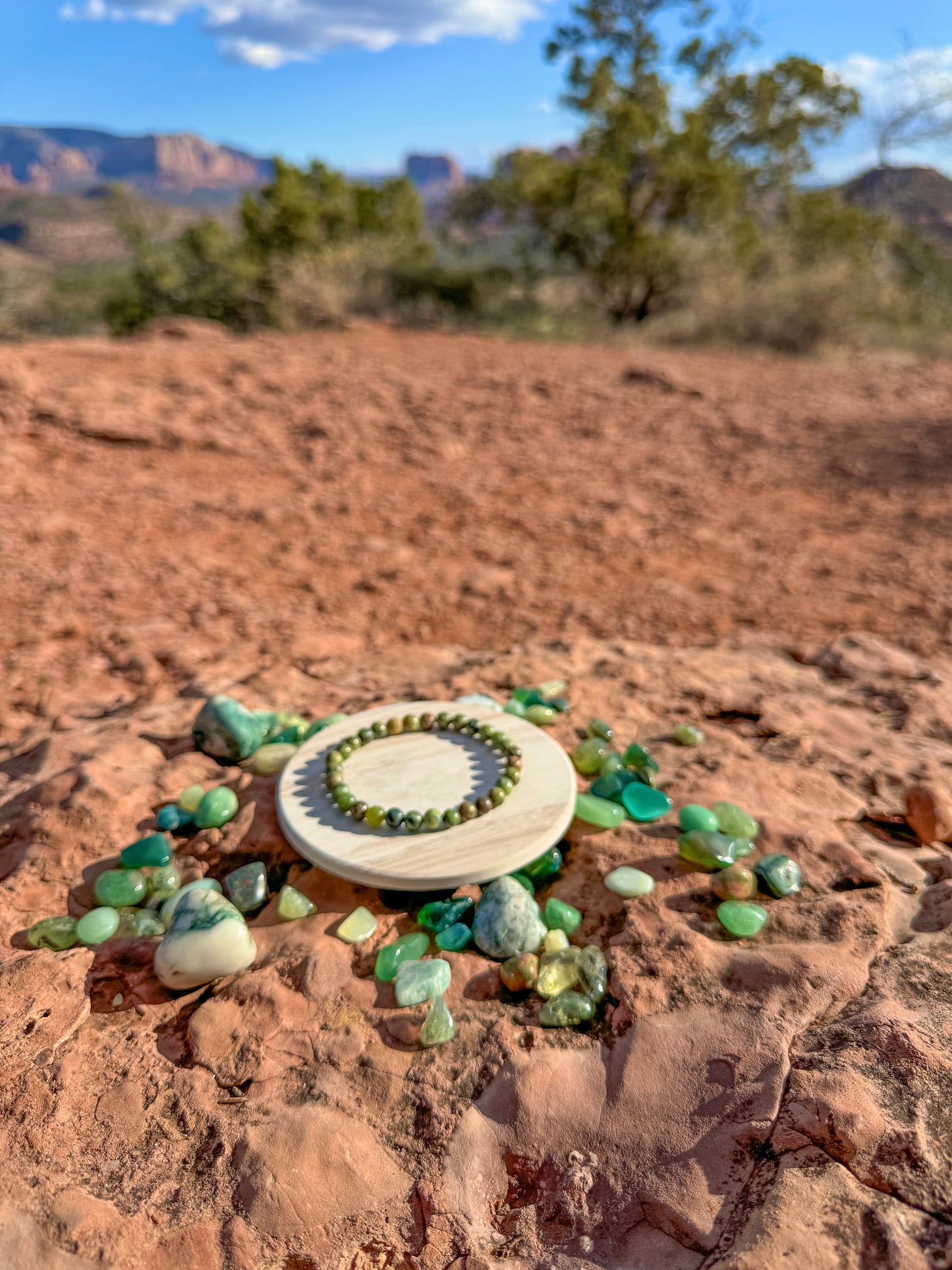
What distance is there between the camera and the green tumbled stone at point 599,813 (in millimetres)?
1889

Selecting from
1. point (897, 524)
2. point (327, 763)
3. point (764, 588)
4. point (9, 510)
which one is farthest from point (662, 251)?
point (327, 763)

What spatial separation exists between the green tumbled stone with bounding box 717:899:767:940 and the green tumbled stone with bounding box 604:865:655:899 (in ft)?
0.53

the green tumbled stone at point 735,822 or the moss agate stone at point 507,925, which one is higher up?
the green tumbled stone at point 735,822

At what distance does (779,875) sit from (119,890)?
4.80 feet

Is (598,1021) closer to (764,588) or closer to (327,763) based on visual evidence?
(327,763)

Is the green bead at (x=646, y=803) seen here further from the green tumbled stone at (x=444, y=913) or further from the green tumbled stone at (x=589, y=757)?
the green tumbled stone at (x=444, y=913)

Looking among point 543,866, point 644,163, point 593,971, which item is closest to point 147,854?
point 543,866

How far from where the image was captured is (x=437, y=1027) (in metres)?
1.42

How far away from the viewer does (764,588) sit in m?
3.37

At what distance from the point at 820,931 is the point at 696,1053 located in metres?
0.41

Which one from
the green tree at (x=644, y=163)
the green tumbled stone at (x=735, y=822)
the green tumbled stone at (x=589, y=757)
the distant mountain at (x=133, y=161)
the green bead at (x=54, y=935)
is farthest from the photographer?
the distant mountain at (x=133, y=161)

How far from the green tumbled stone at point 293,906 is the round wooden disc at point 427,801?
0.08 metres

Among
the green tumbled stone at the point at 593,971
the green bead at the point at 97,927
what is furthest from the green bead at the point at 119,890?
the green tumbled stone at the point at 593,971

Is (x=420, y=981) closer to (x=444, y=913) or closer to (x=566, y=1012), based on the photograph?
(x=444, y=913)
